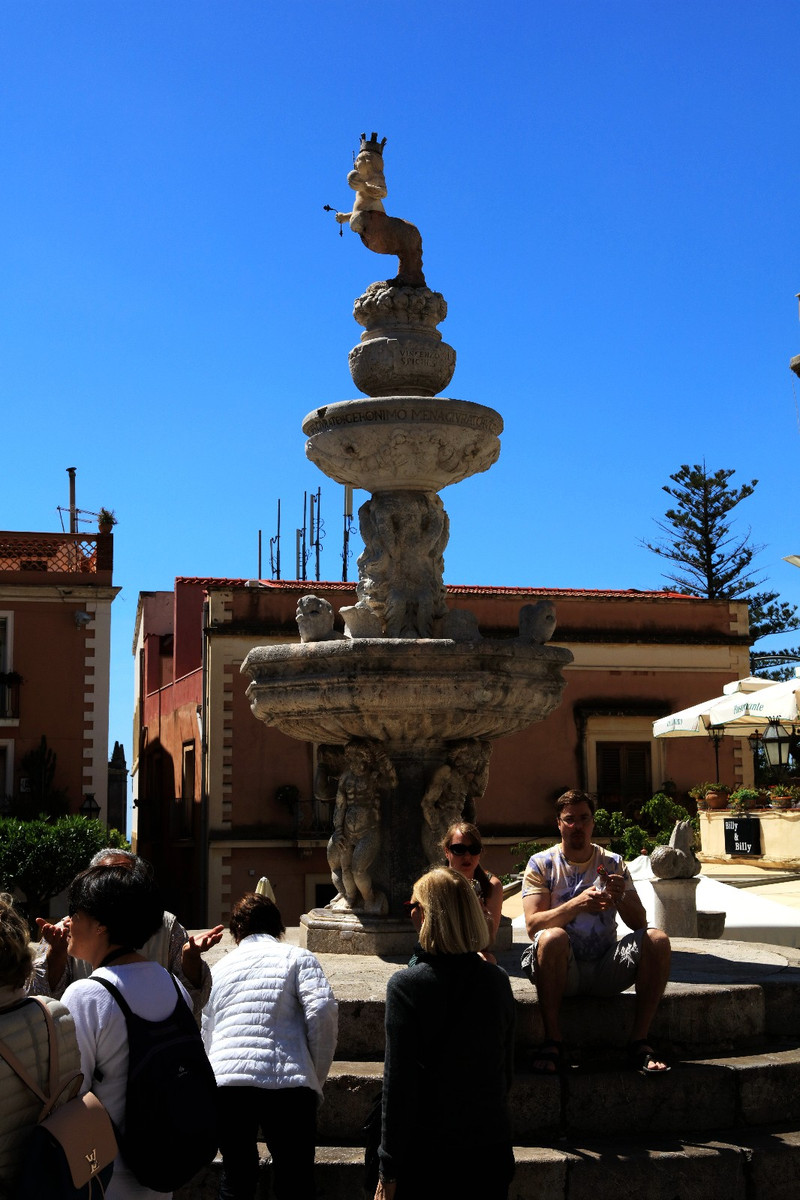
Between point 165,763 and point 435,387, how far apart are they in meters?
25.6

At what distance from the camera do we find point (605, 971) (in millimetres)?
5988

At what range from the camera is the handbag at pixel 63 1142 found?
10.1ft

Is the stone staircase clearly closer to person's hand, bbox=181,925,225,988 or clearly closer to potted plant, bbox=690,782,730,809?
person's hand, bbox=181,925,225,988

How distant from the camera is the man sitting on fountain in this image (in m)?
5.75

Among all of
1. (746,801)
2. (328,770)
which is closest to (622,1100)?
(328,770)

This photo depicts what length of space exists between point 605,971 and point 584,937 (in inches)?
6.4

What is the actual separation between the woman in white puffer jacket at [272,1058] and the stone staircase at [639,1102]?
738 mm

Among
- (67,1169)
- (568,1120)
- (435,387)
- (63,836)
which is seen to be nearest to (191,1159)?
(67,1169)

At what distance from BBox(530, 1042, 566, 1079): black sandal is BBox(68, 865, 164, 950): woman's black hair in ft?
8.14

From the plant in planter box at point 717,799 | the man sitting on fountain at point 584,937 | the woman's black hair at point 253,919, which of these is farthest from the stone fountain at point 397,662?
the plant in planter box at point 717,799

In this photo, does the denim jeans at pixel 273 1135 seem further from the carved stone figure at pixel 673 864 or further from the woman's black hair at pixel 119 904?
the carved stone figure at pixel 673 864

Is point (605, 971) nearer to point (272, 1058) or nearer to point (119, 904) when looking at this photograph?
point (272, 1058)

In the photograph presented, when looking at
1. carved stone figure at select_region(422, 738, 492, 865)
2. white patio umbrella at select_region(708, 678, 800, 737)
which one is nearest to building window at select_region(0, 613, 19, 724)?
white patio umbrella at select_region(708, 678, 800, 737)

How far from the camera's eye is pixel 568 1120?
18.6 feet
